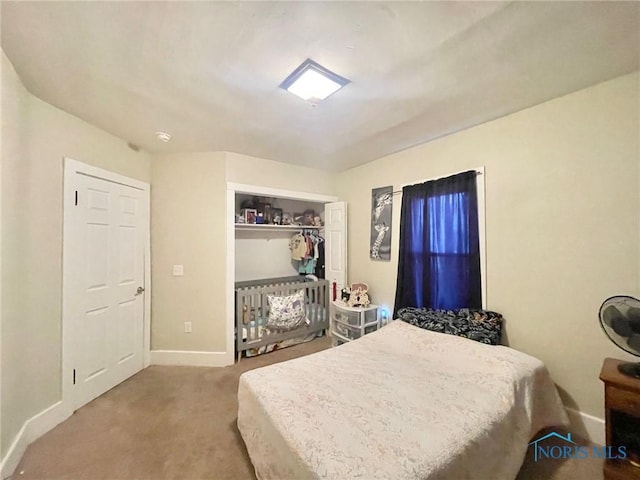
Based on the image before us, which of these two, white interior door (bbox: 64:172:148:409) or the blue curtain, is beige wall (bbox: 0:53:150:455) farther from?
the blue curtain

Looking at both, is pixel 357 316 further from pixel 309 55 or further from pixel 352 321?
pixel 309 55

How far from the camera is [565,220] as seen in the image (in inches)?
70.4

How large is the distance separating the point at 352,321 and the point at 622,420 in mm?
2060

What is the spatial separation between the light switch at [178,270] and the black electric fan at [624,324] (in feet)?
11.7

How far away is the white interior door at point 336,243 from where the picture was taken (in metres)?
3.46

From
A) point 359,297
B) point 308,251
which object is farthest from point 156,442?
point 308,251

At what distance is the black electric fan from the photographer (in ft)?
4.57

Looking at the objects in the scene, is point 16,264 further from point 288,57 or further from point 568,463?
point 568,463

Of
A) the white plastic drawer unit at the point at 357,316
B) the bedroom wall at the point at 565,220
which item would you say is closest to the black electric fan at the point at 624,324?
the bedroom wall at the point at 565,220

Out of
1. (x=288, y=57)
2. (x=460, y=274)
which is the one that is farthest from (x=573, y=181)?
(x=288, y=57)

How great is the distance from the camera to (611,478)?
4.44 ft

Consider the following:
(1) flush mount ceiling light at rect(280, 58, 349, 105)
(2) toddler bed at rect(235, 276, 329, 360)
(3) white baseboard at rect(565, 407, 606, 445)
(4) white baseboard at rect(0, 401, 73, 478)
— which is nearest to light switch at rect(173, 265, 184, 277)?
(2) toddler bed at rect(235, 276, 329, 360)

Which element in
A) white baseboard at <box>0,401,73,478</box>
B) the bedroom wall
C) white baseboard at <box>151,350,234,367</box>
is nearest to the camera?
white baseboard at <box>0,401,73,478</box>

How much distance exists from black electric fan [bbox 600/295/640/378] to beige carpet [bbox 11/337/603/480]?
65 cm
